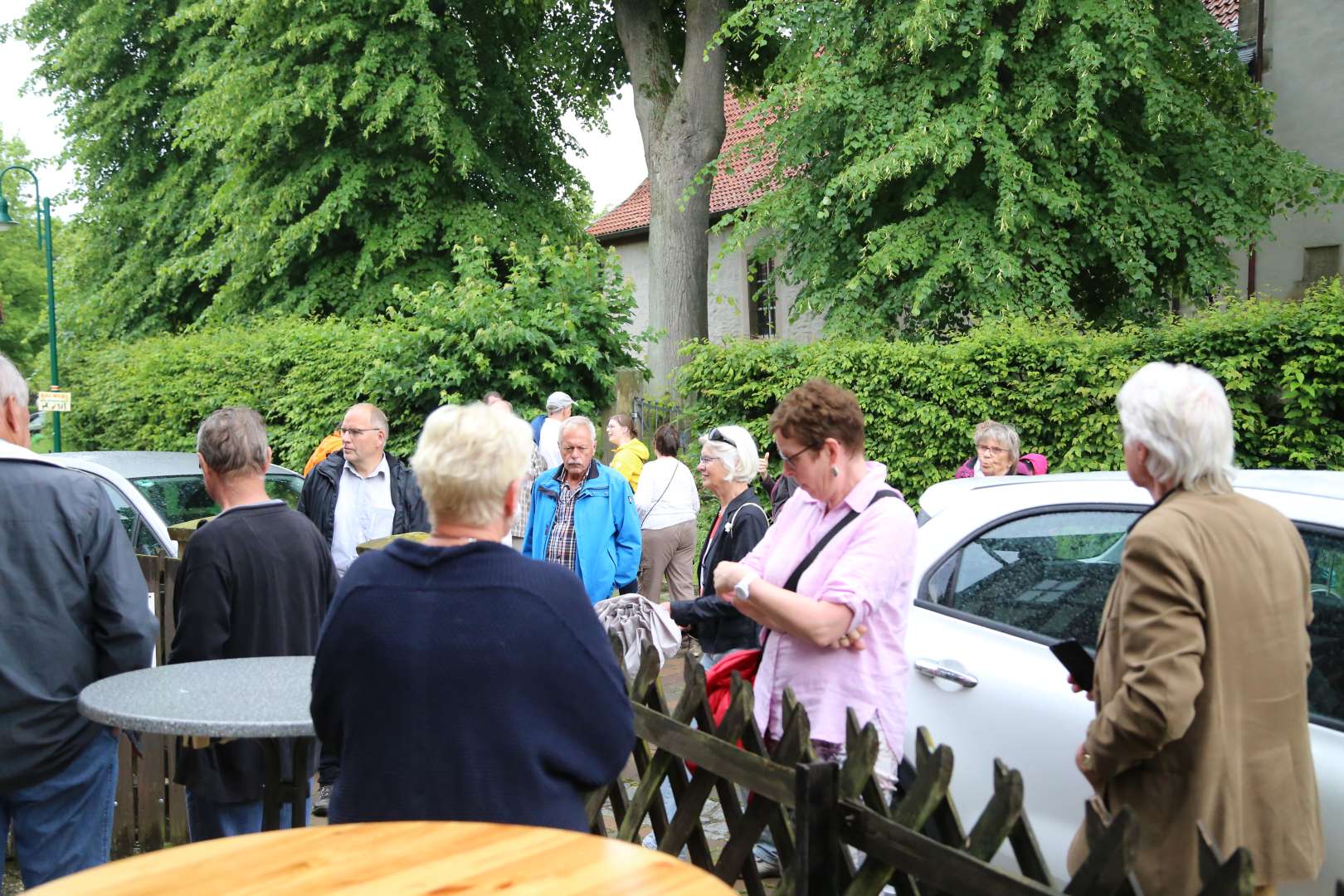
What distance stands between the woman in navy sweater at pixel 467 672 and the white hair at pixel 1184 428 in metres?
1.34

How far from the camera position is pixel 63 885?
2.01 metres

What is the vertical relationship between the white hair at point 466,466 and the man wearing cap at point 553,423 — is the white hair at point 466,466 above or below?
above

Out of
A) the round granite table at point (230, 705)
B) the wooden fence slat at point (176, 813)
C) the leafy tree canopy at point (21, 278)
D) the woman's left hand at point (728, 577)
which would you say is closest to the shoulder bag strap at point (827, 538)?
the woman's left hand at point (728, 577)

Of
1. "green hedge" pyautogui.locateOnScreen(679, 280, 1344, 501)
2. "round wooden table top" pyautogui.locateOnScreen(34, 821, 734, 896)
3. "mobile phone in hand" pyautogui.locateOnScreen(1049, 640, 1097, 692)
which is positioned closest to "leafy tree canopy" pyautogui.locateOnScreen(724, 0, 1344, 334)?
"green hedge" pyautogui.locateOnScreen(679, 280, 1344, 501)

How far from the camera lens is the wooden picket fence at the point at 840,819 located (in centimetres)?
223

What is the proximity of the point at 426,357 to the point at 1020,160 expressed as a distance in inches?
282

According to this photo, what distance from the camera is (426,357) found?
13.0 metres

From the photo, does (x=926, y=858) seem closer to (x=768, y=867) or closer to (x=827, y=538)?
(x=827, y=538)

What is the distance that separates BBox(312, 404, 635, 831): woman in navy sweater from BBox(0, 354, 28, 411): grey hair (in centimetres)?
171

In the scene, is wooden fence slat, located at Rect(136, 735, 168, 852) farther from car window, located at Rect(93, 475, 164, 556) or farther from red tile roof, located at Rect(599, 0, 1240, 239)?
red tile roof, located at Rect(599, 0, 1240, 239)

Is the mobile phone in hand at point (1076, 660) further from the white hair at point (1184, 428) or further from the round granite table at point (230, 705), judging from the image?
the round granite table at point (230, 705)

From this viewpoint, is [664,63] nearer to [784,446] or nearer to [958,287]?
[958,287]

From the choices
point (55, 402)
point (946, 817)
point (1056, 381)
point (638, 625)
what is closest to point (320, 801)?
point (638, 625)

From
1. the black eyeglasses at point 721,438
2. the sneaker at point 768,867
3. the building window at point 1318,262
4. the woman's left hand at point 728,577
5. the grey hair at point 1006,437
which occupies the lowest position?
the sneaker at point 768,867
